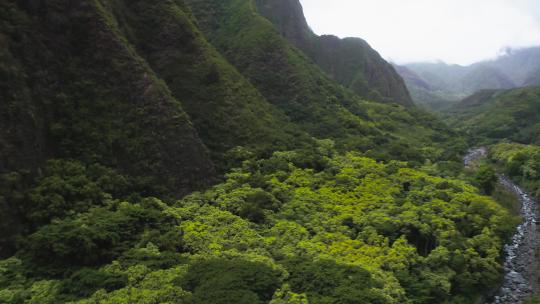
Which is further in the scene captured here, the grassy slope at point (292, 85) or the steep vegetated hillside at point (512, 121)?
the steep vegetated hillside at point (512, 121)

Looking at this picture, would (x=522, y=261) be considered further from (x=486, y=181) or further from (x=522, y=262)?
(x=486, y=181)

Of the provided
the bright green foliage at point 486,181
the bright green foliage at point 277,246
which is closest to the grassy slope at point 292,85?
the bright green foliage at point 486,181

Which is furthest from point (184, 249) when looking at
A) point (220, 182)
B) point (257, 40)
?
point (257, 40)

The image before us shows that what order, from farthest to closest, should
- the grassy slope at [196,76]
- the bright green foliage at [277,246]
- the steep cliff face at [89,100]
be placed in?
the grassy slope at [196,76] < the steep cliff face at [89,100] < the bright green foliage at [277,246]

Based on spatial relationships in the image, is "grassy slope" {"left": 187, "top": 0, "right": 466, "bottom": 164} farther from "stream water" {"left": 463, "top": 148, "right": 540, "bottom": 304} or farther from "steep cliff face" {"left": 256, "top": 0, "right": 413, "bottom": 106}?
"steep cliff face" {"left": 256, "top": 0, "right": 413, "bottom": 106}

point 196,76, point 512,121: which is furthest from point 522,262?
point 512,121

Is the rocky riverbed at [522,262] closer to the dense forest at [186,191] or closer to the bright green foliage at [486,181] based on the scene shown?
the dense forest at [186,191]

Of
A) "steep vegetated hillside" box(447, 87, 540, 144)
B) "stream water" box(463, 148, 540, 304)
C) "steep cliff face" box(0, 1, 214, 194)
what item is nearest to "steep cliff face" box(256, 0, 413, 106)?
"steep vegetated hillside" box(447, 87, 540, 144)
